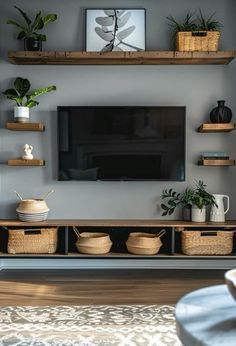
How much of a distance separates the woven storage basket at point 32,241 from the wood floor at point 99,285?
0.23m

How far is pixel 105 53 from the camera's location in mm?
3699

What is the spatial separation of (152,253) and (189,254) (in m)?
0.32

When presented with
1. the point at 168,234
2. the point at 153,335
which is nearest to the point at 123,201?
the point at 168,234

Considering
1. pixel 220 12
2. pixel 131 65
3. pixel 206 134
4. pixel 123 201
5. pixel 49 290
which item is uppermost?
pixel 220 12

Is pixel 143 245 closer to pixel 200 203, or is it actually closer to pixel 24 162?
pixel 200 203

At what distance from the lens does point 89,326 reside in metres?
2.55

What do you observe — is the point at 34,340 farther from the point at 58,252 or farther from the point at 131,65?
the point at 131,65

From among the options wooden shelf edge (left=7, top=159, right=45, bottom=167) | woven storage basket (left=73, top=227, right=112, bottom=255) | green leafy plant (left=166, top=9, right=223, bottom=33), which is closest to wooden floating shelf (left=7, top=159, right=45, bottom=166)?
wooden shelf edge (left=7, top=159, right=45, bottom=167)

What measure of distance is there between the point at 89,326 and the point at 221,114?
2190 millimetres

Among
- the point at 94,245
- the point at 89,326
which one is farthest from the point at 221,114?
the point at 89,326

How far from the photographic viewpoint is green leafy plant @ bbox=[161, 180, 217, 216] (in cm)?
377

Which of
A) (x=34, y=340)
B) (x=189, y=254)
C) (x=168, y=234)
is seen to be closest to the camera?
(x=34, y=340)

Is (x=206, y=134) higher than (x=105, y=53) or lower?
lower

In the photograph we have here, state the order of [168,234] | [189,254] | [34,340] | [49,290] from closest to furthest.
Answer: [34,340], [49,290], [189,254], [168,234]
